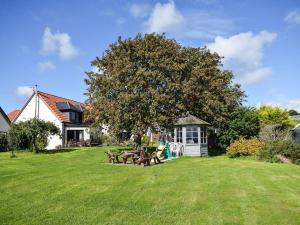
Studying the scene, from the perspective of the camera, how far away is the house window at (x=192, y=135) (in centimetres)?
3231

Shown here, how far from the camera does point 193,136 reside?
32438 millimetres

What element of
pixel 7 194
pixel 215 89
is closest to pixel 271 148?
pixel 215 89

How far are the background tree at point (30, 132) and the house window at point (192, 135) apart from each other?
51.3 feet

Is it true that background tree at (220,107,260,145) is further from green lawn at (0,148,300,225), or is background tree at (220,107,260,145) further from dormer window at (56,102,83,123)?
dormer window at (56,102,83,123)

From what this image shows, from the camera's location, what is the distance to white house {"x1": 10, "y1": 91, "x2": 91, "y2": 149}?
48312 millimetres

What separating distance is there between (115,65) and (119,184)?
66.4ft

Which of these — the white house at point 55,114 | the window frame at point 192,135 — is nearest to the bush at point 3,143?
the white house at point 55,114

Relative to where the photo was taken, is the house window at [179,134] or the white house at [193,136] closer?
the white house at [193,136]

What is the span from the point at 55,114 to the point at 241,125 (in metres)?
26.4

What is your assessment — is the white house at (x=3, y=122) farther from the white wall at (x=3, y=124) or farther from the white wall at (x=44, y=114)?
the white wall at (x=44, y=114)

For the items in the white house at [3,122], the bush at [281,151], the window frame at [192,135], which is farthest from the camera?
the white house at [3,122]

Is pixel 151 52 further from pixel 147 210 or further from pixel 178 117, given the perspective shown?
pixel 147 210

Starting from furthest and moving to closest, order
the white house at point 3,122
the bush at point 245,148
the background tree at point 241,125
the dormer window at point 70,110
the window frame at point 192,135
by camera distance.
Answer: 1. the dormer window at point 70,110
2. the white house at point 3,122
3. the background tree at point 241,125
4. the window frame at point 192,135
5. the bush at point 245,148

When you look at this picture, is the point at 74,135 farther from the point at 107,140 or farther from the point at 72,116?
the point at 107,140
